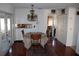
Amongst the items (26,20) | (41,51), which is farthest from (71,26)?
(26,20)

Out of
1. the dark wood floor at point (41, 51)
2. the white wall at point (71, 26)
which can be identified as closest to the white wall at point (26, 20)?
the dark wood floor at point (41, 51)

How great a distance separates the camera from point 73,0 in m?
0.86

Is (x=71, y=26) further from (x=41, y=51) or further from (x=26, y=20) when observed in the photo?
(x=26, y=20)

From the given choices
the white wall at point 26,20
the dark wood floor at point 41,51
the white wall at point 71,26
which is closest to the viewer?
the dark wood floor at point 41,51

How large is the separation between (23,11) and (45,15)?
5.33ft

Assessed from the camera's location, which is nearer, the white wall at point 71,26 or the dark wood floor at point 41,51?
the dark wood floor at point 41,51

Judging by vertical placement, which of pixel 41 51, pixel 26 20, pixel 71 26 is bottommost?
pixel 41 51

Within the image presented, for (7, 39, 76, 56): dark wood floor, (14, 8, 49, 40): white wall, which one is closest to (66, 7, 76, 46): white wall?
(7, 39, 76, 56): dark wood floor

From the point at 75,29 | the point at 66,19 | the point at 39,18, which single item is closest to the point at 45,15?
the point at 39,18

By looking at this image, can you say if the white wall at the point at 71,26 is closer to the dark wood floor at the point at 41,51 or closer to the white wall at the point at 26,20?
the dark wood floor at the point at 41,51

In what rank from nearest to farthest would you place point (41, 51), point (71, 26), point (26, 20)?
point (41, 51), point (71, 26), point (26, 20)

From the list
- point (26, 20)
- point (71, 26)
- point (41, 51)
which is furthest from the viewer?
point (26, 20)

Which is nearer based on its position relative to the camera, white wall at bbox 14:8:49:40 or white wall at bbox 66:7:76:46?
white wall at bbox 66:7:76:46

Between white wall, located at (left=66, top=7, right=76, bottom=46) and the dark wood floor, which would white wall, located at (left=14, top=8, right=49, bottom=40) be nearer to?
the dark wood floor
